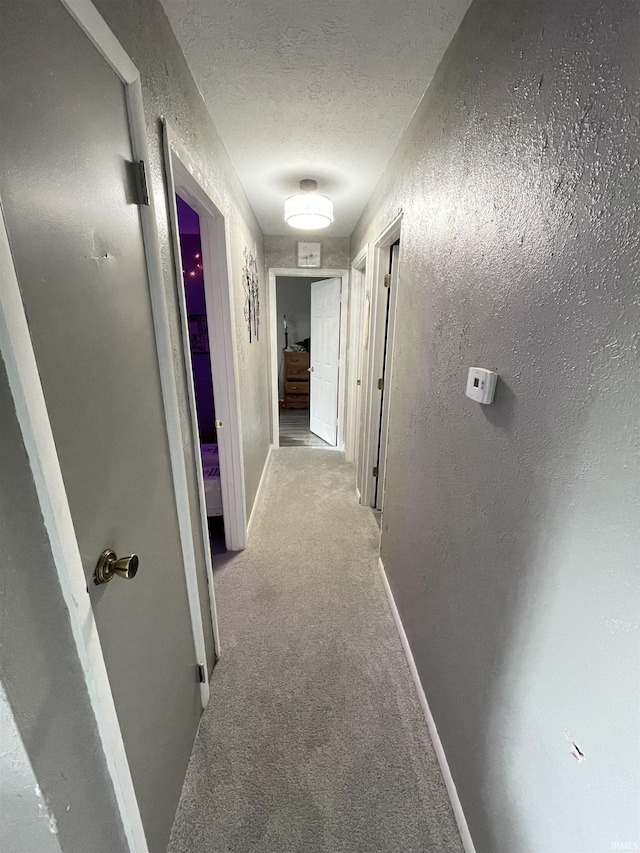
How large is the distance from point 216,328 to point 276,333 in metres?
1.98

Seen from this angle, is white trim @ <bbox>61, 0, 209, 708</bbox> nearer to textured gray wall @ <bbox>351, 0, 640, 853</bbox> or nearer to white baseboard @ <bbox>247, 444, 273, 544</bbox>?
textured gray wall @ <bbox>351, 0, 640, 853</bbox>

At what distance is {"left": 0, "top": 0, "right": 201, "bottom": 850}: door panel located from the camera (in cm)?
51

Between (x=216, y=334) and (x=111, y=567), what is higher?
(x=216, y=334)

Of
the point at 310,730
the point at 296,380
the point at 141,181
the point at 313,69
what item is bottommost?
the point at 310,730

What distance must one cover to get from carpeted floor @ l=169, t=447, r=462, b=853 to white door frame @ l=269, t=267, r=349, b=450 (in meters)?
2.01

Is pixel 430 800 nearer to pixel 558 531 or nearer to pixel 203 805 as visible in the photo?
pixel 203 805

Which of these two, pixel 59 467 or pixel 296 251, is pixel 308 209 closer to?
pixel 296 251

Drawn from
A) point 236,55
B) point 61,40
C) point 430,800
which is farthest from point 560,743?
point 236,55

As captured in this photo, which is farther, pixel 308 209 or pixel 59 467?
pixel 308 209

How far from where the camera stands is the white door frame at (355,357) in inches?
125

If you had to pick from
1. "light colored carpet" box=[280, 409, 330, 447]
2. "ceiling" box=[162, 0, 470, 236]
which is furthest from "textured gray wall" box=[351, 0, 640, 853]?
"light colored carpet" box=[280, 409, 330, 447]

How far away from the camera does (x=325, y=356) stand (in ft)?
13.6

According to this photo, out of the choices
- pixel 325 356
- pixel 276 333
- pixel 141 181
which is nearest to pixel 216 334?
pixel 141 181

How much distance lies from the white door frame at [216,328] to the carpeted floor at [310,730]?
0.36 m
